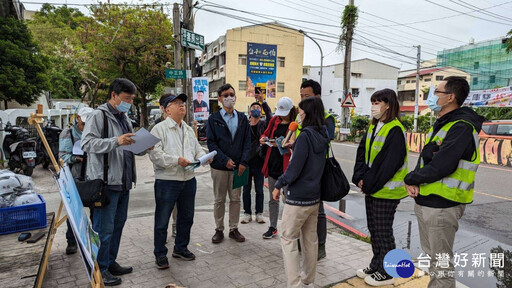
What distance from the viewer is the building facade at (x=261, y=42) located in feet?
115

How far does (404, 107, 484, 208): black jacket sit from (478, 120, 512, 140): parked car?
451 inches

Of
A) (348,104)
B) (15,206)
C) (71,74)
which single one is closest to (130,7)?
(71,74)

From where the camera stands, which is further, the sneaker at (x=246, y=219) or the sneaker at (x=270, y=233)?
the sneaker at (x=246, y=219)

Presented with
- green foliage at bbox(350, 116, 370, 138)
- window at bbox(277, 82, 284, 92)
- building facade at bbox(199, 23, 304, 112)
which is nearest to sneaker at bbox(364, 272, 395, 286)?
green foliage at bbox(350, 116, 370, 138)

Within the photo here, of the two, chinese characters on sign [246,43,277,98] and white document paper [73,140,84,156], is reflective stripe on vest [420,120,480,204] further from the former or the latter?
chinese characters on sign [246,43,277,98]

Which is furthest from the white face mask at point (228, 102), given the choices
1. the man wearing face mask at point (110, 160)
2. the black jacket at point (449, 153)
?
the black jacket at point (449, 153)

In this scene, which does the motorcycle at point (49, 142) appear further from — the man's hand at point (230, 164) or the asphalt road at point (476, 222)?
the asphalt road at point (476, 222)

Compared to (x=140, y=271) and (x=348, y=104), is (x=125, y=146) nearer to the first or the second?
(x=140, y=271)

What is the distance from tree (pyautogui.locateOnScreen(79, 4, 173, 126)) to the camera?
19562 mm

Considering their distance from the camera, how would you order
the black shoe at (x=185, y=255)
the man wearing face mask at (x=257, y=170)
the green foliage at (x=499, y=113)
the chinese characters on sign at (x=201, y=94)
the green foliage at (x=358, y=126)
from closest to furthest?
the black shoe at (x=185, y=255) → the man wearing face mask at (x=257, y=170) → the chinese characters on sign at (x=201, y=94) → the green foliage at (x=499, y=113) → the green foliage at (x=358, y=126)

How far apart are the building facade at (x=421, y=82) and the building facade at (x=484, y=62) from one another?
1.63 metres

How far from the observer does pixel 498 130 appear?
11.8 meters

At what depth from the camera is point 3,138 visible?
31.9ft

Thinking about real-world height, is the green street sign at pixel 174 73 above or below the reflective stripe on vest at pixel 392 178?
above
